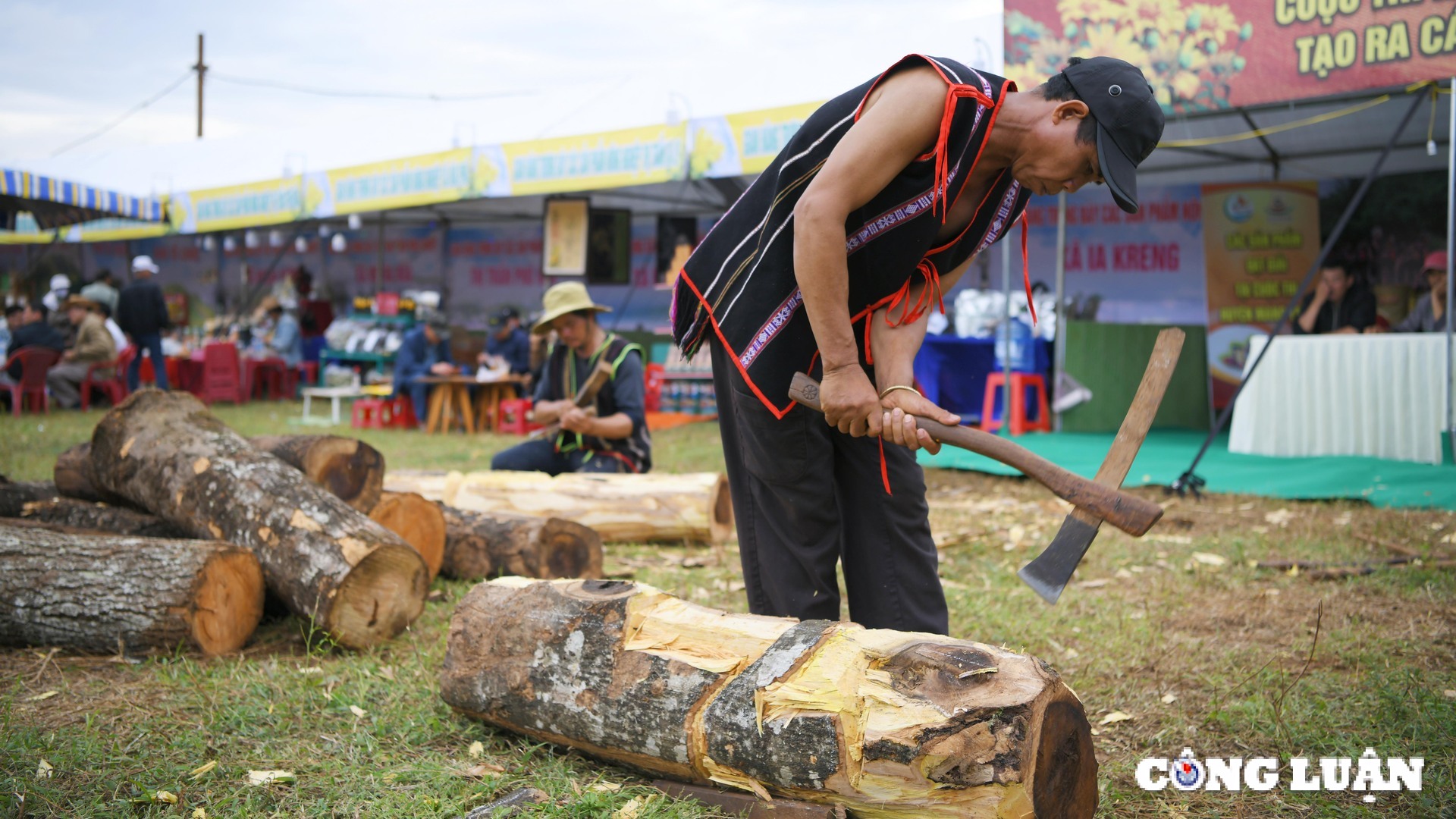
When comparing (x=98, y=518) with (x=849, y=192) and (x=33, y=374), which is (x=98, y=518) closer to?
(x=849, y=192)

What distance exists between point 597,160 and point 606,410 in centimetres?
502

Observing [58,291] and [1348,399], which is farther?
[58,291]

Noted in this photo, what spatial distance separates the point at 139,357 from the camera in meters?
12.2

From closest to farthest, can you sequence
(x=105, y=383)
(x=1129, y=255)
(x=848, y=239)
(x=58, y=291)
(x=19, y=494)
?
(x=848, y=239) < (x=19, y=494) < (x=1129, y=255) < (x=105, y=383) < (x=58, y=291)

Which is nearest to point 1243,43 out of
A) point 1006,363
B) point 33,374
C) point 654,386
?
point 1006,363

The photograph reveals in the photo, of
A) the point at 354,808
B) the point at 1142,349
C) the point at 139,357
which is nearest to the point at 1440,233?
the point at 1142,349

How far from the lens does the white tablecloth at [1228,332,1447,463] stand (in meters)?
6.10

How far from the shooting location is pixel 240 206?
1290 centimetres

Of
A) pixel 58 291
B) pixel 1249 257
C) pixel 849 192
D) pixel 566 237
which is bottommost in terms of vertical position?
pixel 849 192

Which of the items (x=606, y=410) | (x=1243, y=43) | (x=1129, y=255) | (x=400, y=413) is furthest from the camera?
(x=400, y=413)

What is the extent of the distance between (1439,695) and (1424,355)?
435cm

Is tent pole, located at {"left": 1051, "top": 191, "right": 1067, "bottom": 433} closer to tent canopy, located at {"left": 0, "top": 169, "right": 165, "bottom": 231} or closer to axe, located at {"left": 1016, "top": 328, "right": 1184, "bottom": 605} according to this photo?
axe, located at {"left": 1016, "top": 328, "right": 1184, "bottom": 605}

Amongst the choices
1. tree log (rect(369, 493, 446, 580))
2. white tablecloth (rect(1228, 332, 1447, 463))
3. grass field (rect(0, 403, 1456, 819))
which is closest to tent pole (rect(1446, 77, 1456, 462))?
white tablecloth (rect(1228, 332, 1447, 463))

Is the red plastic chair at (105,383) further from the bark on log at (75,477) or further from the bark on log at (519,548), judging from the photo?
the bark on log at (519,548)
